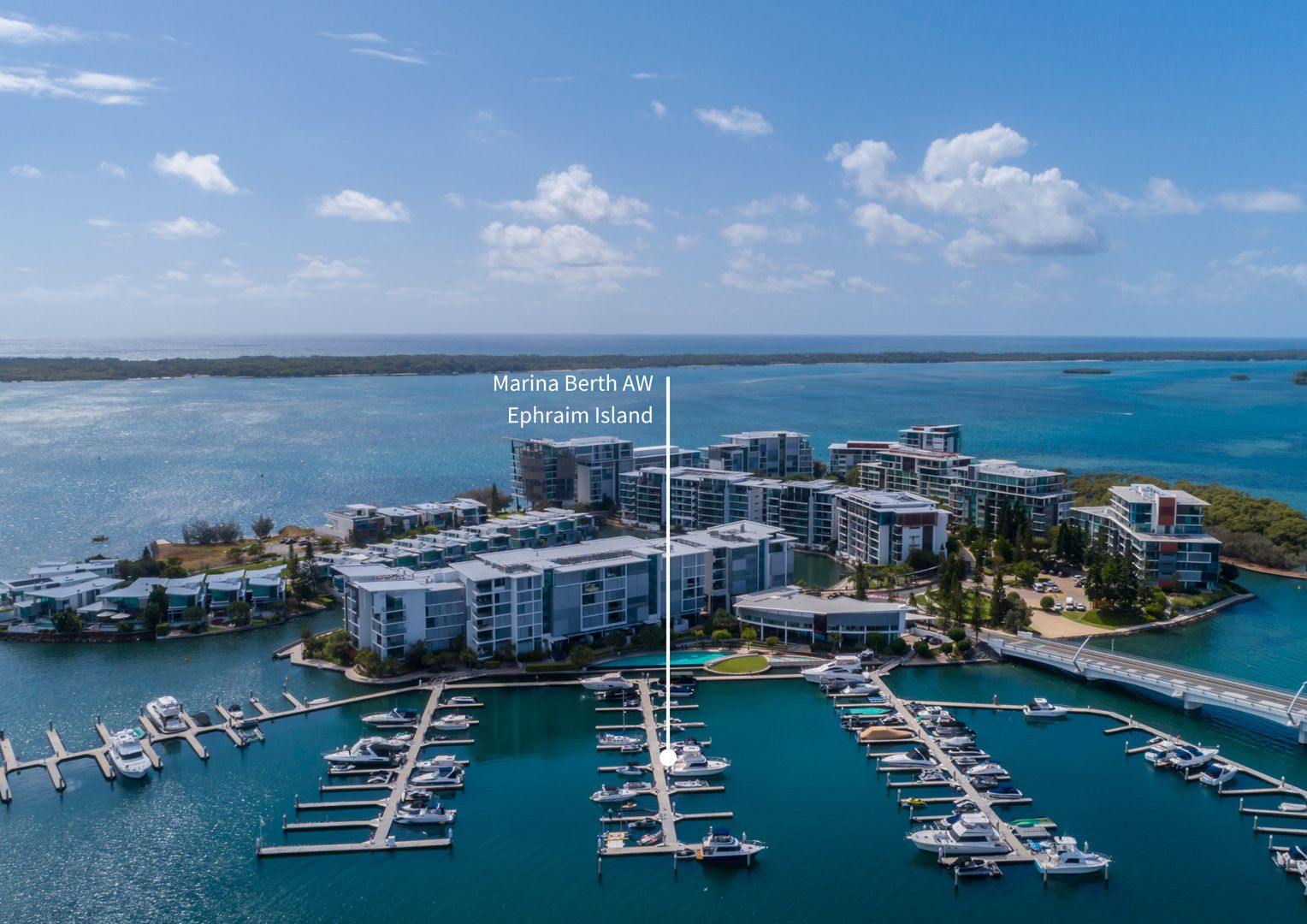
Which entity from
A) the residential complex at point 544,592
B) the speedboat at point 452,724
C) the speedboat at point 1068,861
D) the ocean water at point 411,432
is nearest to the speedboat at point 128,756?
the speedboat at point 452,724

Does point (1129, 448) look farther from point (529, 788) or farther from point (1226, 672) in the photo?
point (529, 788)

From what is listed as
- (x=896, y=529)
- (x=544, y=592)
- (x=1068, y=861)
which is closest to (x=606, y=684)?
(x=544, y=592)

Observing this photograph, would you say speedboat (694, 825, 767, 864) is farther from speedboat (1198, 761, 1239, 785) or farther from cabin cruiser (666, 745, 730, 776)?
speedboat (1198, 761, 1239, 785)

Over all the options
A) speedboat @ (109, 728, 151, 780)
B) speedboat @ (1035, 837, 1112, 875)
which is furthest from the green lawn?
speedboat @ (109, 728, 151, 780)

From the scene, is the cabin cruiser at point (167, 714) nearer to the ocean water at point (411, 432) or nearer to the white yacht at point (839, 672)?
the white yacht at point (839, 672)

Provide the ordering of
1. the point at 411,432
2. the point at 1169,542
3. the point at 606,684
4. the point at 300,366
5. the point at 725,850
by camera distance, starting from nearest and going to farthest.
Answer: the point at 725,850 → the point at 606,684 → the point at 1169,542 → the point at 411,432 → the point at 300,366

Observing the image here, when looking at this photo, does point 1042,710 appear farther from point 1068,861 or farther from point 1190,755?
point 1068,861
